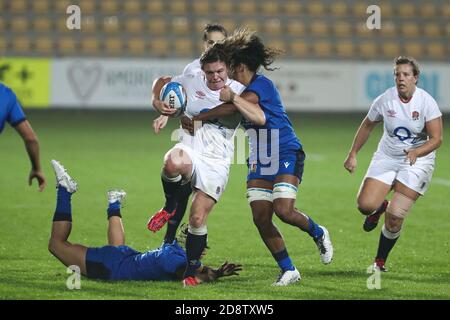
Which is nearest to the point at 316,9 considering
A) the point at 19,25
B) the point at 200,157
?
the point at 19,25

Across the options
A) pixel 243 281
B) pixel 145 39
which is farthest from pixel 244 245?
pixel 145 39

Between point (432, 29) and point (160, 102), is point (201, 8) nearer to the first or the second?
point (432, 29)

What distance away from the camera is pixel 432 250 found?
8219 mm

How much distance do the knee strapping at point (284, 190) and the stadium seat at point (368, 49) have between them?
1936 cm

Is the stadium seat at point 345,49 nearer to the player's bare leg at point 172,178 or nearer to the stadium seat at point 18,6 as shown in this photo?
the stadium seat at point 18,6

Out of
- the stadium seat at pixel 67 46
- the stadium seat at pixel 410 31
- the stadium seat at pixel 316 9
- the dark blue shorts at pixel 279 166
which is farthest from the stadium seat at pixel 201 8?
the dark blue shorts at pixel 279 166

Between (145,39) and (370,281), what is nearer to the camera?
(370,281)

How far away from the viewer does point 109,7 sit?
25703 mm

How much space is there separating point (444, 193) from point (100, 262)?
21.4ft

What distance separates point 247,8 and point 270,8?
0.75 metres

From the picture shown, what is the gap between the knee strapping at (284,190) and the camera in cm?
662

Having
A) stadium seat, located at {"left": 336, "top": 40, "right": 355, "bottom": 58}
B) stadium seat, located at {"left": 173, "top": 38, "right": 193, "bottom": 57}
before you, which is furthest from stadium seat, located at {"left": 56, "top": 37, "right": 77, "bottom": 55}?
stadium seat, located at {"left": 336, "top": 40, "right": 355, "bottom": 58}

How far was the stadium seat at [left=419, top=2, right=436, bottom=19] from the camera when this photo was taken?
26672mm
